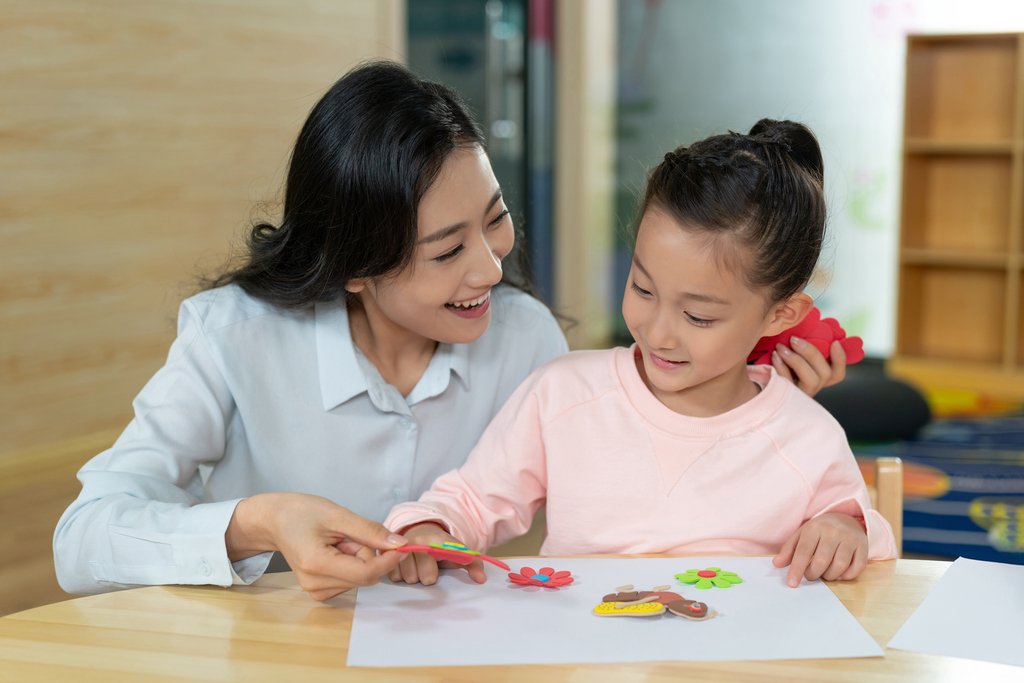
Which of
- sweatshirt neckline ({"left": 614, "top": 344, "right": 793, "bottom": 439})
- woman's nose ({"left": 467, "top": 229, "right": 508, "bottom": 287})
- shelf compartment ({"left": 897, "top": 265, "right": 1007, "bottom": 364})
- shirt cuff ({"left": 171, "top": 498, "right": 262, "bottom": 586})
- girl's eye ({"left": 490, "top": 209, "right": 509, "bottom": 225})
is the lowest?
shelf compartment ({"left": 897, "top": 265, "right": 1007, "bottom": 364})

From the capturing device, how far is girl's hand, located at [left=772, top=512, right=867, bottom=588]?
881mm

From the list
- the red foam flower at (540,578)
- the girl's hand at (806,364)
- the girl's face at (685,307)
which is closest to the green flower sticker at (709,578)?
the red foam flower at (540,578)

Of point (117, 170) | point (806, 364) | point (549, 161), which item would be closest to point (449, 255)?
point (806, 364)

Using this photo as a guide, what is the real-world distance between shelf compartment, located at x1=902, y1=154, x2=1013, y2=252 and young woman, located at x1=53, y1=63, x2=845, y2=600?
9.89ft

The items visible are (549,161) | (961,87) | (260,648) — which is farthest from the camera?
(549,161)

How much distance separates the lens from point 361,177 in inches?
42.8

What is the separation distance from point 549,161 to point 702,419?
375 centimetres

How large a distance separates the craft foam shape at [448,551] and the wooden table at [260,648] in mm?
81

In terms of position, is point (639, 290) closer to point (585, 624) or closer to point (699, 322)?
point (699, 322)

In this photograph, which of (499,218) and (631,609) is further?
(499,218)

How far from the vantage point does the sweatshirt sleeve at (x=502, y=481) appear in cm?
105

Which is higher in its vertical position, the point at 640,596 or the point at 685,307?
the point at 685,307

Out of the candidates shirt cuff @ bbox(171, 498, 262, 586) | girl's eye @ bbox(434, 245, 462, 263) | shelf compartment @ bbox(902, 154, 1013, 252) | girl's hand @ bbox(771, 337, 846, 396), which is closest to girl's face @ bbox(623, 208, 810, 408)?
girl's hand @ bbox(771, 337, 846, 396)

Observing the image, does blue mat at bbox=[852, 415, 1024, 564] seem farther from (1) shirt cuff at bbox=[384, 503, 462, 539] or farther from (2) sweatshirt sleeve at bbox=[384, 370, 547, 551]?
(1) shirt cuff at bbox=[384, 503, 462, 539]
